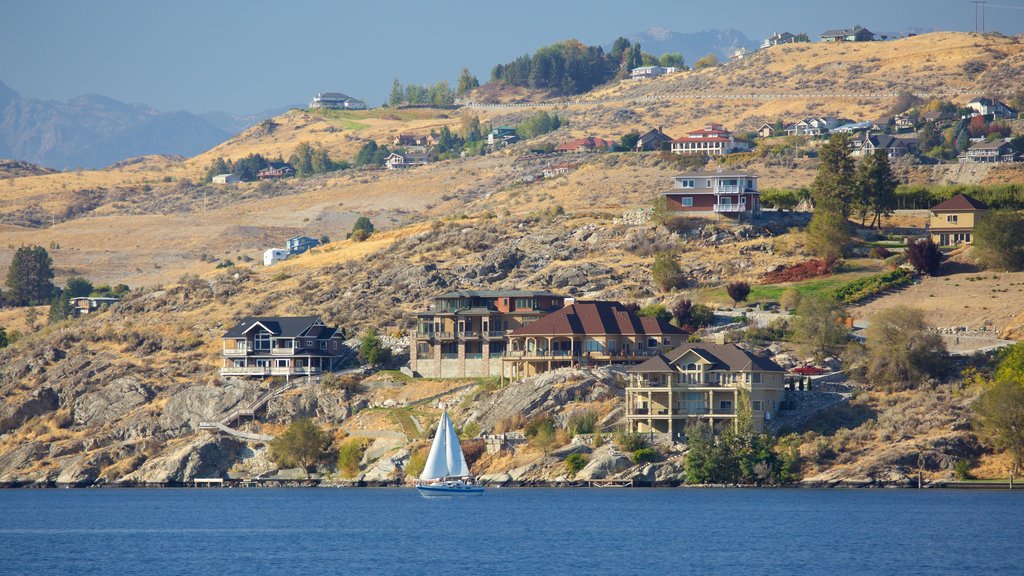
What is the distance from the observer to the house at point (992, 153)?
178375mm

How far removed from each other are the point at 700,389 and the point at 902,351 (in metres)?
13.7

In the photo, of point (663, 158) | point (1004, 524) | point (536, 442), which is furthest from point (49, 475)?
point (663, 158)

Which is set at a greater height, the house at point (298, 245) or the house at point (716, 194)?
the house at point (716, 194)

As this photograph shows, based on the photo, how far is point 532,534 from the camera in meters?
82.9

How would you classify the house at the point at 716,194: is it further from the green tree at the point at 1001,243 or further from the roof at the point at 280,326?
the roof at the point at 280,326

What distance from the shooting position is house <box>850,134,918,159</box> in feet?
609

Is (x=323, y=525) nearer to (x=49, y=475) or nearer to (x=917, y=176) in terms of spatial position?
(x=49, y=475)

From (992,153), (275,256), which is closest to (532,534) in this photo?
(275,256)

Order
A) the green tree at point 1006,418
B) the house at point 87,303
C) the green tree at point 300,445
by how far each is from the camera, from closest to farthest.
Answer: the green tree at point 1006,418 < the green tree at point 300,445 < the house at point 87,303

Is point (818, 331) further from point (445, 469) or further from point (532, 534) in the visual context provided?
→ point (532, 534)

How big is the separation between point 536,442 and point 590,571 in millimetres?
36239

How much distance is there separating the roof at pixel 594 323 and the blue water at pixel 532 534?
14.5 metres

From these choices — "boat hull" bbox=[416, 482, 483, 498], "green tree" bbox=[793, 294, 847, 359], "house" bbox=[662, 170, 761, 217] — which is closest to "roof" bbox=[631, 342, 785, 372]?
"green tree" bbox=[793, 294, 847, 359]

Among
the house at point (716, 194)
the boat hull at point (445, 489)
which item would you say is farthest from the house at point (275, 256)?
the boat hull at point (445, 489)
